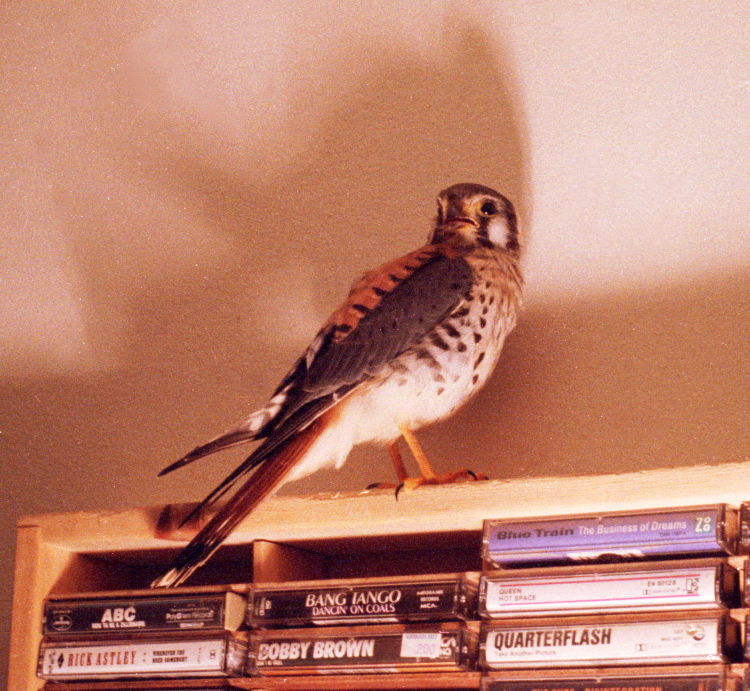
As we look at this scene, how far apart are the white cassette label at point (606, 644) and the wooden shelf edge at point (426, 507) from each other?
0.37ft

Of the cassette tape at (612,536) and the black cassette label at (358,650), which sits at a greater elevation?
the cassette tape at (612,536)

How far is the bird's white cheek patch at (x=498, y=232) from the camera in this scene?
4.71ft

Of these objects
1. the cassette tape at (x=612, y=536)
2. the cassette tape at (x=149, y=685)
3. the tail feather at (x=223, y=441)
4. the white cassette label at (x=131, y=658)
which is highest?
the tail feather at (x=223, y=441)

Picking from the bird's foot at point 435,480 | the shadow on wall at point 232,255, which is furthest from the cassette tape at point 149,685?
the shadow on wall at point 232,255

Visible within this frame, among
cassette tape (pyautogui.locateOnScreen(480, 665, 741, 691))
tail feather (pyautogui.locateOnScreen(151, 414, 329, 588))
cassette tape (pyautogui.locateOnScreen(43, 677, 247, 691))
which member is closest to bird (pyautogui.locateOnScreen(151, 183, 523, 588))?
tail feather (pyautogui.locateOnScreen(151, 414, 329, 588))

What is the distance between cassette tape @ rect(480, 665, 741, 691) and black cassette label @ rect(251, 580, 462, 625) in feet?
0.28

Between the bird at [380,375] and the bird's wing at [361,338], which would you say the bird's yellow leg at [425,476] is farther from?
the bird's wing at [361,338]

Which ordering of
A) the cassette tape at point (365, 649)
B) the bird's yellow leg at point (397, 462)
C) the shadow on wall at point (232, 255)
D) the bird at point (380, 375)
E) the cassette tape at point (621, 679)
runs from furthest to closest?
the shadow on wall at point (232, 255), the bird's yellow leg at point (397, 462), the bird at point (380, 375), the cassette tape at point (365, 649), the cassette tape at point (621, 679)

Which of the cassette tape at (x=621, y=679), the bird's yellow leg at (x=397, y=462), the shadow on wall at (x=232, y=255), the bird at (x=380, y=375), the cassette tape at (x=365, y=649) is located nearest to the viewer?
the cassette tape at (x=621, y=679)

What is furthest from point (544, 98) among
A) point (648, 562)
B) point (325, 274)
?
point (648, 562)

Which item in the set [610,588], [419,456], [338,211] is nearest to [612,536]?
[610,588]

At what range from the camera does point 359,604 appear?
1170 millimetres

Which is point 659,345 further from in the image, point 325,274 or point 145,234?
point 145,234

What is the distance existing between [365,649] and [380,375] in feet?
1.00
